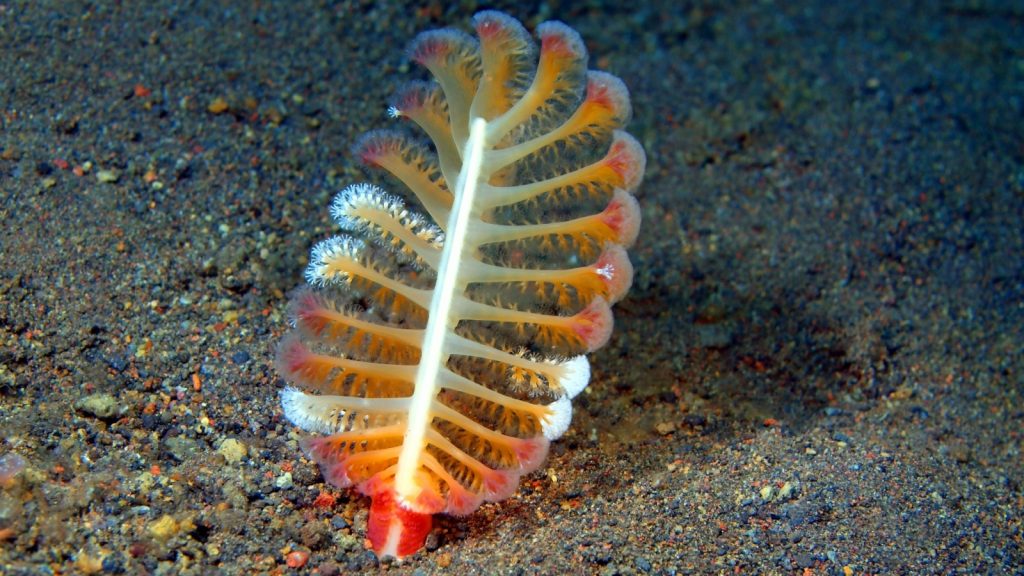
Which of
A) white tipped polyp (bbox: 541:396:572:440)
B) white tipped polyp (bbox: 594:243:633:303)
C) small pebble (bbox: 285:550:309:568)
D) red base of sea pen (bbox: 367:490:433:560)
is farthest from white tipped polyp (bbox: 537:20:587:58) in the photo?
small pebble (bbox: 285:550:309:568)

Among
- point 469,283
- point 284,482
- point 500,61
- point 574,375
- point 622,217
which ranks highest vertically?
point 500,61

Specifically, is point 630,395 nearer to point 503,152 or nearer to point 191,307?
point 503,152

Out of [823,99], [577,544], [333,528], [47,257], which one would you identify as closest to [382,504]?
[333,528]

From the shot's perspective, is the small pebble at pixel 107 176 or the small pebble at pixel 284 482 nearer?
the small pebble at pixel 284 482

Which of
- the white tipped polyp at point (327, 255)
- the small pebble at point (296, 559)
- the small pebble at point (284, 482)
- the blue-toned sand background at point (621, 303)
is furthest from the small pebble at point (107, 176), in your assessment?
the small pebble at point (296, 559)

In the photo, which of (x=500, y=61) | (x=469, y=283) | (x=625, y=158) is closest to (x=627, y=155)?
(x=625, y=158)

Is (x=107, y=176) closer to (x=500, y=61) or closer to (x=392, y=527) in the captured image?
(x=500, y=61)

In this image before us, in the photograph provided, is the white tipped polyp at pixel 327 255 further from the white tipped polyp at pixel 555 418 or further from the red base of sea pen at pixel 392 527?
the white tipped polyp at pixel 555 418
